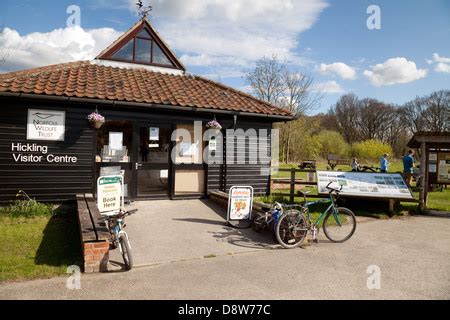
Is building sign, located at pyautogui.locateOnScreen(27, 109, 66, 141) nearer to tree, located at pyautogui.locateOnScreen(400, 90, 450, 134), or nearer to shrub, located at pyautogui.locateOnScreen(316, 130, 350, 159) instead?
shrub, located at pyautogui.locateOnScreen(316, 130, 350, 159)

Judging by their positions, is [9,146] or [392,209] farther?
[392,209]

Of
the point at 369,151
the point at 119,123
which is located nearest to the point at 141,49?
the point at 119,123

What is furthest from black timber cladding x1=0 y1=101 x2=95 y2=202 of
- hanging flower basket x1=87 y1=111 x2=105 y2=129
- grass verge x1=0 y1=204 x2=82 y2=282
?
grass verge x1=0 y1=204 x2=82 y2=282

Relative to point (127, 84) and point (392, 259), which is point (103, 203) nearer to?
point (127, 84)

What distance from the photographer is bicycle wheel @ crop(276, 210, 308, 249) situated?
6066mm

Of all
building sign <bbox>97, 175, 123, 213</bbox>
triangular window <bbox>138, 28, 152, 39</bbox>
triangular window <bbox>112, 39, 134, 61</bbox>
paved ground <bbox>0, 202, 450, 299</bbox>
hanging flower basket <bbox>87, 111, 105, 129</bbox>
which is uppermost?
triangular window <bbox>138, 28, 152, 39</bbox>

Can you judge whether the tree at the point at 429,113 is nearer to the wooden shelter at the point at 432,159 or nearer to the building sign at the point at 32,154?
the wooden shelter at the point at 432,159

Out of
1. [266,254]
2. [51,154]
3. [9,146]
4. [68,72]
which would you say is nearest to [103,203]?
[51,154]

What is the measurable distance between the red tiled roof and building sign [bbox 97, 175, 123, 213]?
2.49 metres

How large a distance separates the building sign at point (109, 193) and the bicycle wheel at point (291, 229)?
360 centimetres

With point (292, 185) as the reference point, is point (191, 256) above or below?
below

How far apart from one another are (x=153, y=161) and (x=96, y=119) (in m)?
2.08
